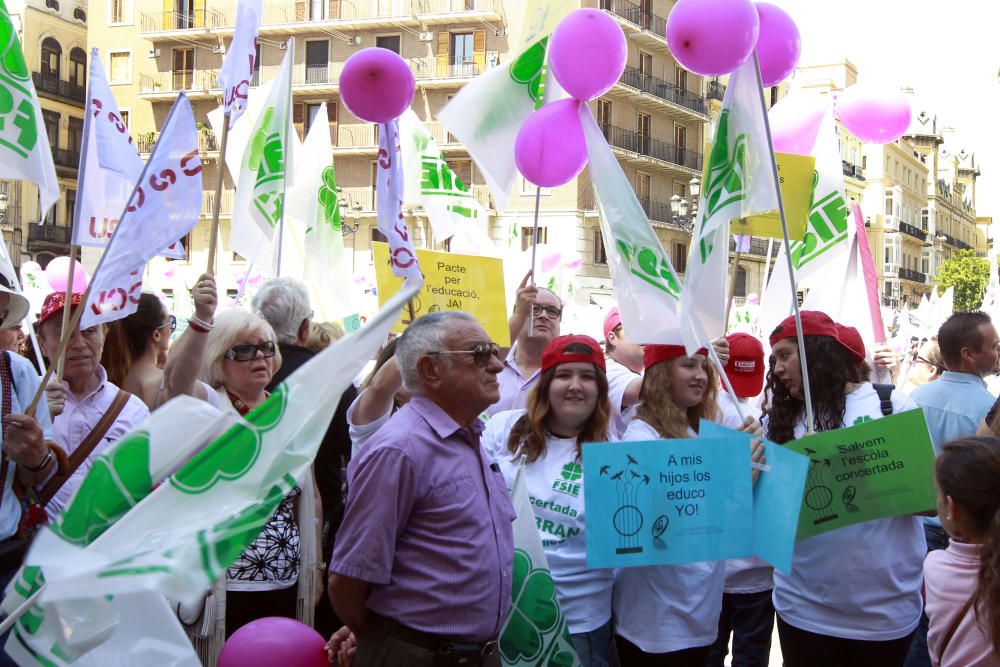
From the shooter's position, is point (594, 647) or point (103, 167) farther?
point (103, 167)

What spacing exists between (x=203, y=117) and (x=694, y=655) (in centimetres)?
3846

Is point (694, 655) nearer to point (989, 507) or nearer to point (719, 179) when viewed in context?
point (989, 507)

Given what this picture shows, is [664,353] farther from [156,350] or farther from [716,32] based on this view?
[156,350]

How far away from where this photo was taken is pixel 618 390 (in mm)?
4672

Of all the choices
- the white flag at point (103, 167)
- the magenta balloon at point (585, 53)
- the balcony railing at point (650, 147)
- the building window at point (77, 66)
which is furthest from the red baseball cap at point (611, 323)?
the building window at point (77, 66)

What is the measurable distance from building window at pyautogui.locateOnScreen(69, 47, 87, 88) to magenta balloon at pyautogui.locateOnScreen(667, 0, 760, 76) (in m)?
43.7

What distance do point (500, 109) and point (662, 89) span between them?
118ft

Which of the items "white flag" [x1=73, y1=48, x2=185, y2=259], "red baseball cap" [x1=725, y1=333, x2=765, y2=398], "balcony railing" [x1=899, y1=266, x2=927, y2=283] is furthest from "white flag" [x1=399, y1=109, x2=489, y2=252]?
"balcony railing" [x1=899, y1=266, x2=927, y2=283]

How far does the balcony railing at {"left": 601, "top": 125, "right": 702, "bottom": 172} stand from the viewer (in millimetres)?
37875

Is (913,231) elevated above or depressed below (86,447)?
above

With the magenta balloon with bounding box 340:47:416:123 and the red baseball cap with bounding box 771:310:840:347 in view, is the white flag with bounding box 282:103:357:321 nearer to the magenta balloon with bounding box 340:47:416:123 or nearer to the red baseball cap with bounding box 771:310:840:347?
the magenta balloon with bounding box 340:47:416:123

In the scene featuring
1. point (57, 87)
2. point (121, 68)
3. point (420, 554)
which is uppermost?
point (121, 68)

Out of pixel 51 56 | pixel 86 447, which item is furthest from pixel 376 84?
pixel 51 56

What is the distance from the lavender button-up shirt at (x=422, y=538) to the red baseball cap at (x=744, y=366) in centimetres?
235
